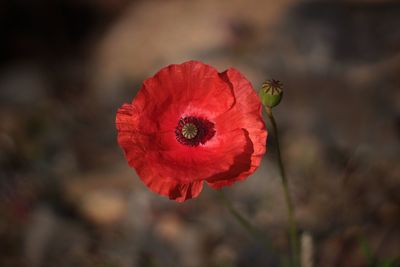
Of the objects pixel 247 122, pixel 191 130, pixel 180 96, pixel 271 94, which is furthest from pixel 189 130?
pixel 271 94

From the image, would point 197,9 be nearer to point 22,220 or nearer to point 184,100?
point 22,220

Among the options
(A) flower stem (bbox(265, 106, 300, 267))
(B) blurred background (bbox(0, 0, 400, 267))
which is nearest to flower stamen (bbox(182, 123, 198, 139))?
(A) flower stem (bbox(265, 106, 300, 267))

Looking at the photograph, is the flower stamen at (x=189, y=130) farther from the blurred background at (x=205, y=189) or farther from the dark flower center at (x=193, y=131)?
the blurred background at (x=205, y=189)

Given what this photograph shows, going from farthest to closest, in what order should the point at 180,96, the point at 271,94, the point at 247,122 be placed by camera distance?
1. the point at 180,96
2. the point at 247,122
3. the point at 271,94

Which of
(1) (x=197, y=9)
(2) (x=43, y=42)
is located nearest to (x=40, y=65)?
(2) (x=43, y=42)

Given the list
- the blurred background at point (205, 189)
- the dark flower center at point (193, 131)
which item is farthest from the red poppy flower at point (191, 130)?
the blurred background at point (205, 189)

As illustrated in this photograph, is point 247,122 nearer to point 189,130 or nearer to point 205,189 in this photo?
point 189,130

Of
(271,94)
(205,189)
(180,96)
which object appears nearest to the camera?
(271,94)
